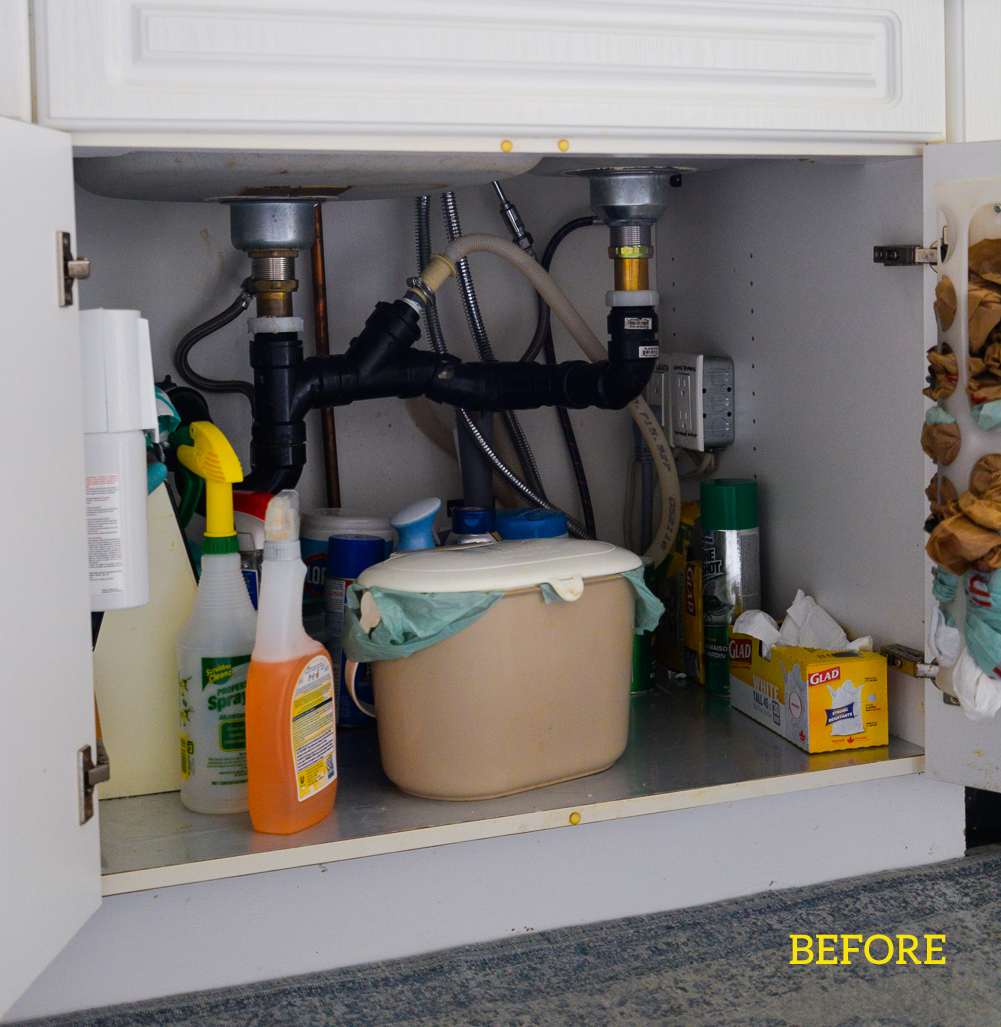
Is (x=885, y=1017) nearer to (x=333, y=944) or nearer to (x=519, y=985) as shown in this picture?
(x=519, y=985)

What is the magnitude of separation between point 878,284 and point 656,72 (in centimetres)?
36

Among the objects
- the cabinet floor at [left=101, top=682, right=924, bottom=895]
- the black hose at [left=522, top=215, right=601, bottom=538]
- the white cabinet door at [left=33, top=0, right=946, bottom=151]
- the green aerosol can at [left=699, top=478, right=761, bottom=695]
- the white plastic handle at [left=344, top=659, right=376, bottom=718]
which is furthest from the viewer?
the black hose at [left=522, top=215, right=601, bottom=538]

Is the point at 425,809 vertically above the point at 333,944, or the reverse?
the point at 425,809

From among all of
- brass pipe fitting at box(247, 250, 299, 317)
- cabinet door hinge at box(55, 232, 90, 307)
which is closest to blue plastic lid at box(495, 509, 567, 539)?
brass pipe fitting at box(247, 250, 299, 317)

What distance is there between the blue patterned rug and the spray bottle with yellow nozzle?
7.6 inches

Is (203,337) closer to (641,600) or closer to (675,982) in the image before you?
(641,600)

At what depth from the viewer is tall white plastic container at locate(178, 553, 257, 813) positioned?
1.05 m

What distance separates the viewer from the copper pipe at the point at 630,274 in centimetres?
131

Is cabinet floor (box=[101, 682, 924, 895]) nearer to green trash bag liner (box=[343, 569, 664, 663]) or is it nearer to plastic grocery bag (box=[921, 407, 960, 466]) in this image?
green trash bag liner (box=[343, 569, 664, 663])

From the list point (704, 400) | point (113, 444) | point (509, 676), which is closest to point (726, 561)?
point (704, 400)

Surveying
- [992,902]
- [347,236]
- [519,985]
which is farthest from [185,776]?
[992,902]

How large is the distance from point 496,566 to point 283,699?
0.23 metres

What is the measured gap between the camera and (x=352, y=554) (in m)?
1.23

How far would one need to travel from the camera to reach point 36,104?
0.84 metres
